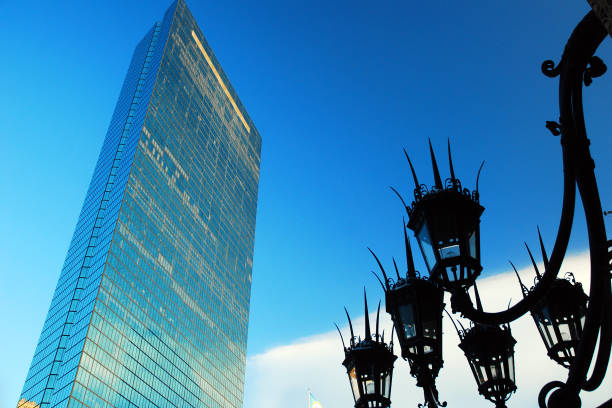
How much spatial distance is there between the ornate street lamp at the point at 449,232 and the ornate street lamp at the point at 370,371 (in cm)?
266

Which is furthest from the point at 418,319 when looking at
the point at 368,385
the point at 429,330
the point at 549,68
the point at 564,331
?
the point at 549,68

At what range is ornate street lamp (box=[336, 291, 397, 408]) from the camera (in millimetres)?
6641

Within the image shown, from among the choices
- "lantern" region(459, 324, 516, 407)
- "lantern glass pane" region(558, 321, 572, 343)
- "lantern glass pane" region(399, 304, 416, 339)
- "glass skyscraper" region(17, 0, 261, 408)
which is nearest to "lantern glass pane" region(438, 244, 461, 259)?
"lantern glass pane" region(399, 304, 416, 339)

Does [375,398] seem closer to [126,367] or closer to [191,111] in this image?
→ [126,367]

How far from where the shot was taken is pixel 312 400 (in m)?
66.4

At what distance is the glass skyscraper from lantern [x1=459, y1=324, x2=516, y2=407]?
6148 cm

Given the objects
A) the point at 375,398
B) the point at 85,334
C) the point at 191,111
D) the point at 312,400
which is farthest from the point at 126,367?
the point at 375,398

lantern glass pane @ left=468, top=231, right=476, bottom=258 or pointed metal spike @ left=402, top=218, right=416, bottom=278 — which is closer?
lantern glass pane @ left=468, top=231, right=476, bottom=258

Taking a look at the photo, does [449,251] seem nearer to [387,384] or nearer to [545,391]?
[545,391]

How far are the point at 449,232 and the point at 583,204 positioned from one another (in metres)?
1.19

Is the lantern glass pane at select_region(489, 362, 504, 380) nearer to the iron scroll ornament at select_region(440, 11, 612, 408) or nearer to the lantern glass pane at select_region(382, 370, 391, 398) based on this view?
the lantern glass pane at select_region(382, 370, 391, 398)

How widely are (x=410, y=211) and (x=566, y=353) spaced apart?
7.26 feet

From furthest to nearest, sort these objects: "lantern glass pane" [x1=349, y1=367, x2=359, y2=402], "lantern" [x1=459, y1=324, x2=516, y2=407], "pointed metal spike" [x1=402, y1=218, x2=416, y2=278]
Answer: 1. "lantern glass pane" [x1=349, y1=367, x2=359, y2=402]
2. "lantern" [x1=459, y1=324, x2=516, y2=407]
3. "pointed metal spike" [x1=402, y1=218, x2=416, y2=278]

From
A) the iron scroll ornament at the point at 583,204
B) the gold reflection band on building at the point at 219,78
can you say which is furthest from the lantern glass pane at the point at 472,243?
the gold reflection band on building at the point at 219,78
